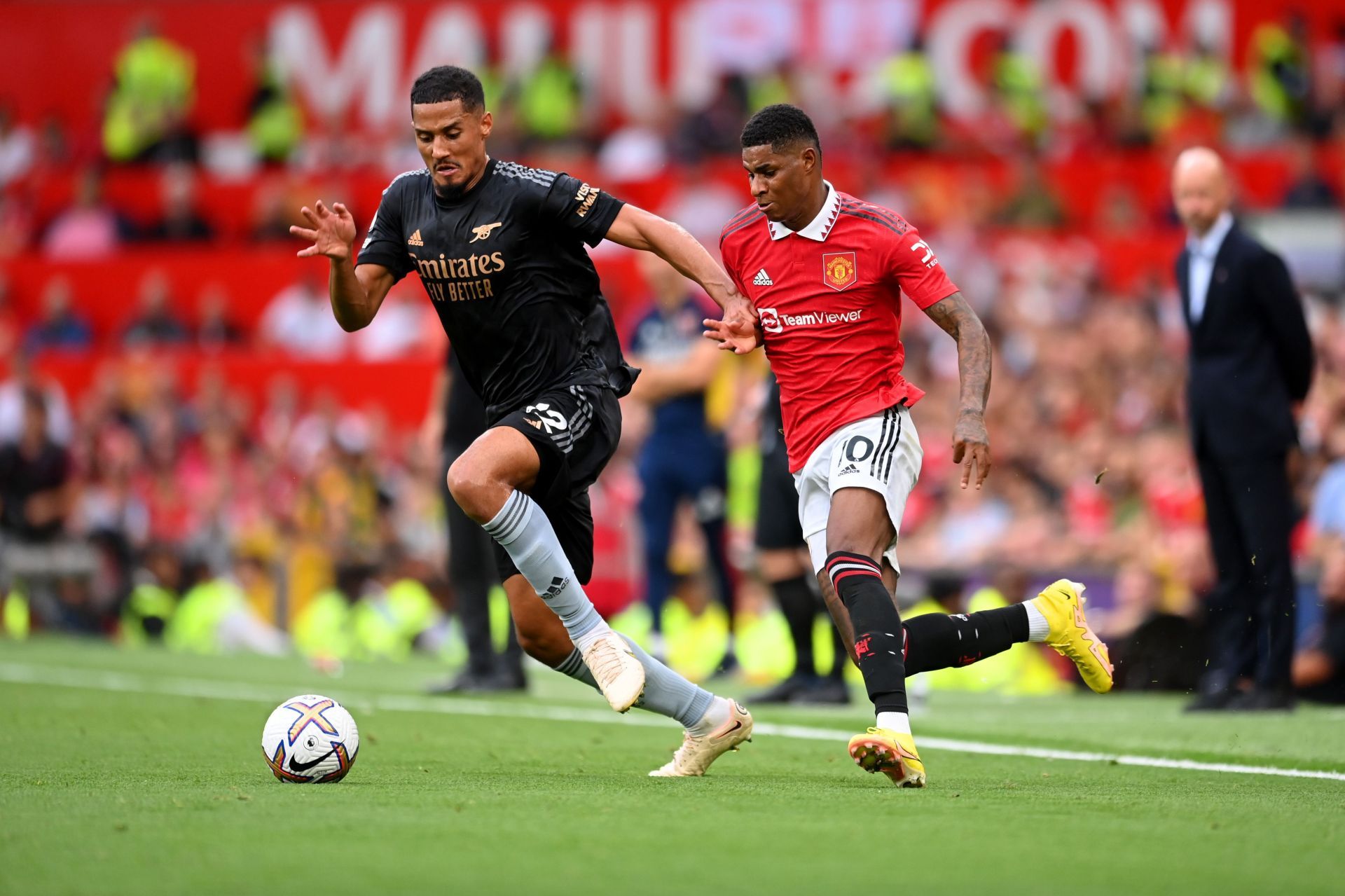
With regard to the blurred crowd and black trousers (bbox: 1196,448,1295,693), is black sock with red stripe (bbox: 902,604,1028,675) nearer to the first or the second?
black trousers (bbox: 1196,448,1295,693)

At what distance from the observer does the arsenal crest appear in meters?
6.64

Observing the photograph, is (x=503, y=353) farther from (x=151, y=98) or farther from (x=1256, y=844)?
(x=151, y=98)

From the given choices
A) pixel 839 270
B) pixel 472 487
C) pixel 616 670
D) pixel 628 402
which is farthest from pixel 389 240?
pixel 628 402

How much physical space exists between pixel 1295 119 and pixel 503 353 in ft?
53.8

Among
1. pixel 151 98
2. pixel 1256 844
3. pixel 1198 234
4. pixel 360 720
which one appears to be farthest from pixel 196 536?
pixel 1256 844

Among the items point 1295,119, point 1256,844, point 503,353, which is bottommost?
point 1256,844

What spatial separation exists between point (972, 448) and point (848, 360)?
0.69 metres

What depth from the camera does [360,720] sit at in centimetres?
897

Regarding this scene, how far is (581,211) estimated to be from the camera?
6801mm

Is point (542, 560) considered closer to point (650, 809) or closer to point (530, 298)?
point (530, 298)

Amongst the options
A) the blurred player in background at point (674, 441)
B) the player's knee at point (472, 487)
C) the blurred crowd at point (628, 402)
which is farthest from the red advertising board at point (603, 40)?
the player's knee at point (472, 487)

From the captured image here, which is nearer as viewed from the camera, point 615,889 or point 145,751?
point 615,889

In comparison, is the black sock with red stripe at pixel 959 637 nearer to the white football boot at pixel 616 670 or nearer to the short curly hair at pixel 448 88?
the white football boot at pixel 616 670

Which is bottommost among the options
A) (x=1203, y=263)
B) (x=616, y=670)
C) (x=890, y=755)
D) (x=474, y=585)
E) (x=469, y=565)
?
(x=890, y=755)
